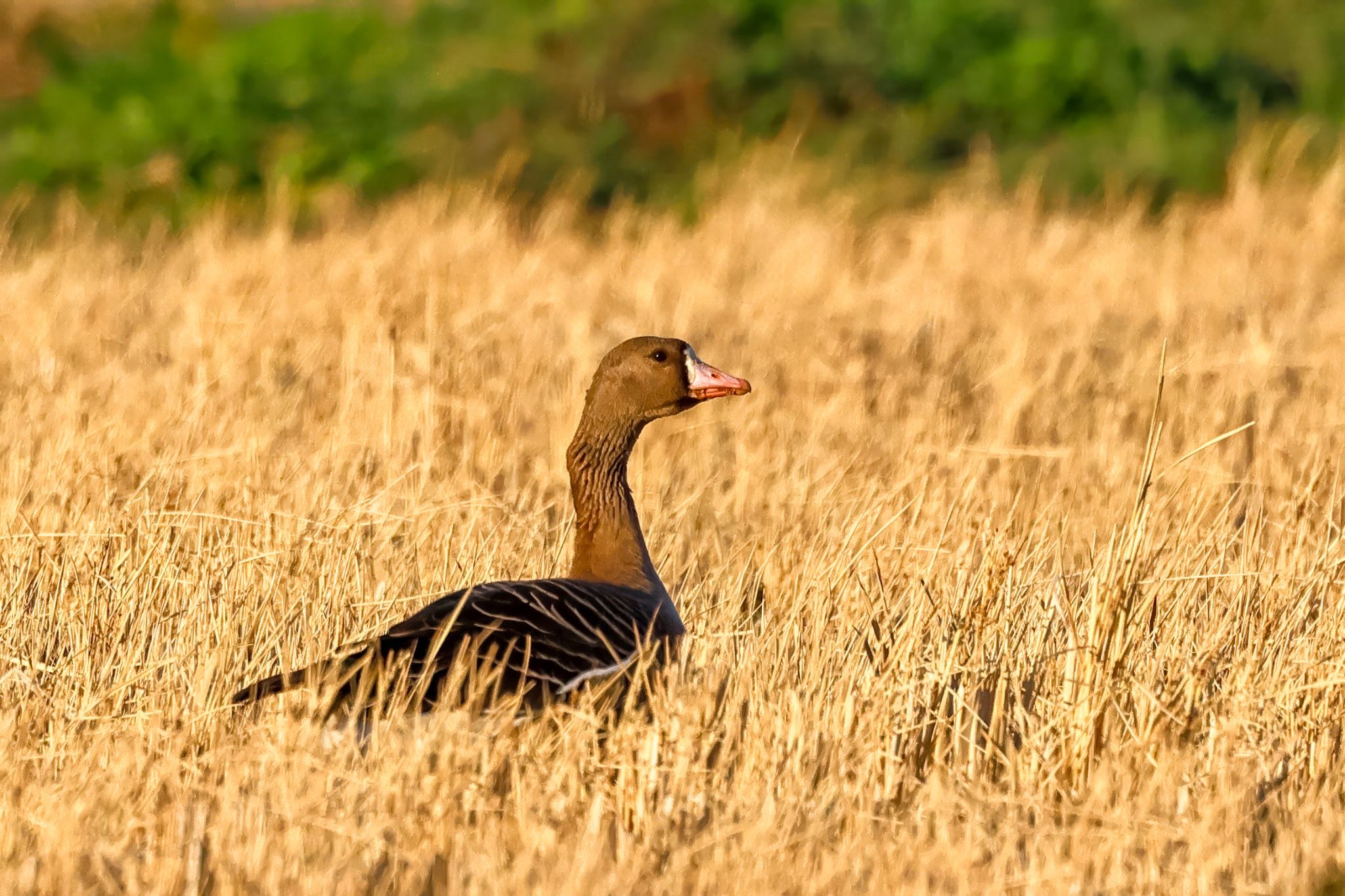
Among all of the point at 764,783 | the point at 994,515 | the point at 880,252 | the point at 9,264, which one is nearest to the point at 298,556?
the point at 764,783

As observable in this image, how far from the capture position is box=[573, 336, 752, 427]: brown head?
590cm

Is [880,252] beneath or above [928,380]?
above

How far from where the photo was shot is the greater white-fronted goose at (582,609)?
15.1ft

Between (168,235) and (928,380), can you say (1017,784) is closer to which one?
(928,380)

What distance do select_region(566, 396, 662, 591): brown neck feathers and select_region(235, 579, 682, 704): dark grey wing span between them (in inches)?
19.7

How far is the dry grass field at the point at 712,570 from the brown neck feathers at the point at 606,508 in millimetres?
344

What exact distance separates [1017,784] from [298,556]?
230 centimetres

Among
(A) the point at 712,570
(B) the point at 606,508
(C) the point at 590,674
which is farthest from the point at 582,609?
(A) the point at 712,570

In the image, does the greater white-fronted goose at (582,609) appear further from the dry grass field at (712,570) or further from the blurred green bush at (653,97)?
the blurred green bush at (653,97)

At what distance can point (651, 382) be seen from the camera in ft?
19.3

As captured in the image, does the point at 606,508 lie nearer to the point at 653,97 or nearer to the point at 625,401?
the point at 625,401

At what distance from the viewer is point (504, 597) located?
4.88 meters

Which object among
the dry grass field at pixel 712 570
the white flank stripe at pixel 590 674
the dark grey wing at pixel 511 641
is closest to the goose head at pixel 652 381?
the dry grass field at pixel 712 570

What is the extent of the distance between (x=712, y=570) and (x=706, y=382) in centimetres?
77
